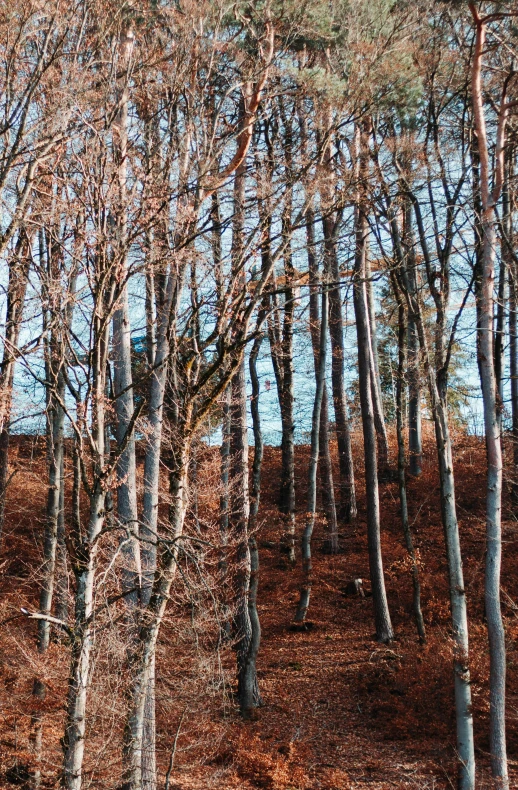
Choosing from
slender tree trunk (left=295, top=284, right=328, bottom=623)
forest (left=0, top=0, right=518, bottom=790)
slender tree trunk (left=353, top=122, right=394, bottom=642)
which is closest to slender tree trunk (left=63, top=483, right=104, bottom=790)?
forest (left=0, top=0, right=518, bottom=790)

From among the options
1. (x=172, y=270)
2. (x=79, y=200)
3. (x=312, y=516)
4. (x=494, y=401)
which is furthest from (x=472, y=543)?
(x=79, y=200)

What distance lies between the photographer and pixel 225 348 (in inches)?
363

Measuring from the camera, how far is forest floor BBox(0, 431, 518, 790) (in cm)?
995

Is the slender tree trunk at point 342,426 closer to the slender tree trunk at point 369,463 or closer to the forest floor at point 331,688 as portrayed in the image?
the forest floor at point 331,688

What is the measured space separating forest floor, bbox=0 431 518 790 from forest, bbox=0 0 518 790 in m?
0.06

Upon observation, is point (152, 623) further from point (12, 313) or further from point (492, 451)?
point (12, 313)

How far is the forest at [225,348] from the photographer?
26.1 feet

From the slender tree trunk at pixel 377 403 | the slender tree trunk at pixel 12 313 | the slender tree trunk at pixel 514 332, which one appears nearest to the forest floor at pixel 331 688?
the slender tree trunk at pixel 514 332

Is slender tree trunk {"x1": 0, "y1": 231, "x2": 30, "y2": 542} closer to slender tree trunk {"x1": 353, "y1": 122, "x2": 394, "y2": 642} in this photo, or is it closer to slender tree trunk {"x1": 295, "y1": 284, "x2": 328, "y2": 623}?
slender tree trunk {"x1": 353, "y1": 122, "x2": 394, "y2": 642}

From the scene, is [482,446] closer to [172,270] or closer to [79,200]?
[172,270]

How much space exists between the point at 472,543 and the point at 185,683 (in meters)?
8.65

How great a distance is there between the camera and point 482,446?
19875mm

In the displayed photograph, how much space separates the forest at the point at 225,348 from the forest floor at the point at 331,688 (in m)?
0.06

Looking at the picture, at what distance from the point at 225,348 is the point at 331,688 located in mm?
6968
